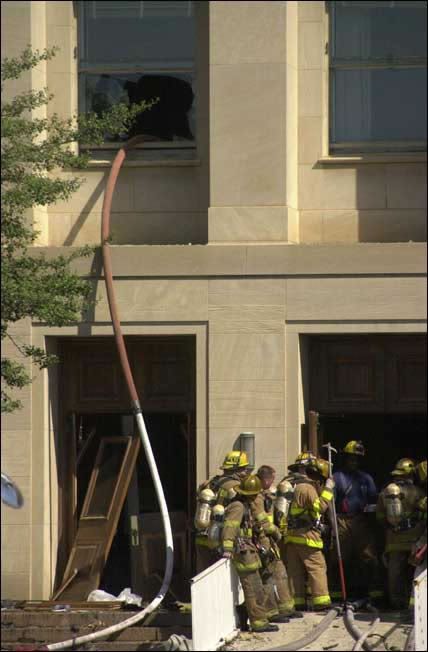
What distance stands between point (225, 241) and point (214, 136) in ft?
4.45

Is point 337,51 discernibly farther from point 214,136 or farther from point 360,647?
point 360,647

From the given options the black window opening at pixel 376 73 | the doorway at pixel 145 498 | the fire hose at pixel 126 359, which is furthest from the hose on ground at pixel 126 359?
the black window opening at pixel 376 73

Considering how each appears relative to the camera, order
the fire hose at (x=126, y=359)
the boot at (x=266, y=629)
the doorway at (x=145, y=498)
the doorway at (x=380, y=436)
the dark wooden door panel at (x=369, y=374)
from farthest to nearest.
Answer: the doorway at (x=380, y=436) → the doorway at (x=145, y=498) → the dark wooden door panel at (x=369, y=374) → the fire hose at (x=126, y=359) → the boot at (x=266, y=629)

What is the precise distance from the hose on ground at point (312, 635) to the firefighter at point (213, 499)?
1.46 m

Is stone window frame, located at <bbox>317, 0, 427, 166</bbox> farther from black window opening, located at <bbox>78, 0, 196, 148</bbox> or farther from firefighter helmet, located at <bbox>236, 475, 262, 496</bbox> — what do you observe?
firefighter helmet, located at <bbox>236, 475, 262, 496</bbox>

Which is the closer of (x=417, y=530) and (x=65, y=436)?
(x=417, y=530)

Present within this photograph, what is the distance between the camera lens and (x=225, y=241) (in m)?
18.2

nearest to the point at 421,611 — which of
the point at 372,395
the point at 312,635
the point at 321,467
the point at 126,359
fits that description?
the point at 312,635

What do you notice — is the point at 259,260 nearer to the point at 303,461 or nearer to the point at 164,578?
the point at 303,461

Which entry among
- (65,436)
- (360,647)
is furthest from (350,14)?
(360,647)

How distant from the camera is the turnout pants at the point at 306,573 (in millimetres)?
16422

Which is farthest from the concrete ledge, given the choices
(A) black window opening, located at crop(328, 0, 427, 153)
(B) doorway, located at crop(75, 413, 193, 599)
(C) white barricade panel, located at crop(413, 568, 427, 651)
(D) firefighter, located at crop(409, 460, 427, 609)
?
(C) white barricade panel, located at crop(413, 568, 427, 651)

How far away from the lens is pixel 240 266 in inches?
714

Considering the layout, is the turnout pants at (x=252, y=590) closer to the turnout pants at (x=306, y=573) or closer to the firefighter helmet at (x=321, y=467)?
the turnout pants at (x=306, y=573)
